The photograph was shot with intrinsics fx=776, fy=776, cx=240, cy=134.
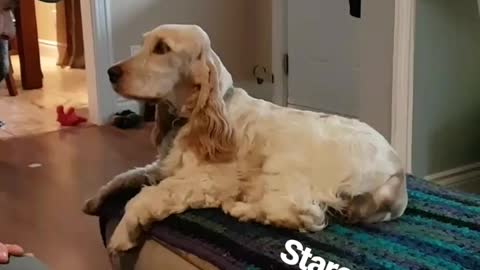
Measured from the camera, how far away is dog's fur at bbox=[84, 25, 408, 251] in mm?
1902

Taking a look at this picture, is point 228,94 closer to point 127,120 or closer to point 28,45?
point 127,120

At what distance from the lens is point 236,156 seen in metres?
2.00

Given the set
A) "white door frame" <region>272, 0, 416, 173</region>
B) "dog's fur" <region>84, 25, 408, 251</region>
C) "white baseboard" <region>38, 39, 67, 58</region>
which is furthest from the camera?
"white baseboard" <region>38, 39, 67, 58</region>

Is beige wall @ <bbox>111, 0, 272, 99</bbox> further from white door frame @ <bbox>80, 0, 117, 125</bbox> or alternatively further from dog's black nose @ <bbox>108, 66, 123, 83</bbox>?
dog's black nose @ <bbox>108, 66, 123, 83</bbox>

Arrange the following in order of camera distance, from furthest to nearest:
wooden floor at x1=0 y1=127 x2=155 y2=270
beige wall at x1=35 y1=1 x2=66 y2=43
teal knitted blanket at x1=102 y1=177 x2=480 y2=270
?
beige wall at x1=35 y1=1 x2=66 y2=43
wooden floor at x1=0 y1=127 x2=155 y2=270
teal knitted blanket at x1=102 y1=177 x2=480 y2=270

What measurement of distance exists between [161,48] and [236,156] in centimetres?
34

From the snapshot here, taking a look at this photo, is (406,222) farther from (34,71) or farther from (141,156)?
(34,71)

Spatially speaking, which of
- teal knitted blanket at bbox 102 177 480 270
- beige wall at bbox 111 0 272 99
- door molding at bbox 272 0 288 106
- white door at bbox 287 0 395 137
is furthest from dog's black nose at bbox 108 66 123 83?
door molding at bbox 272 0 288 106

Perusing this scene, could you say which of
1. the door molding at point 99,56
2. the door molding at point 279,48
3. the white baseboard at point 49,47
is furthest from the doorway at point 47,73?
the door molding at point 279,48

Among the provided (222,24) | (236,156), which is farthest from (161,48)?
(222,24)

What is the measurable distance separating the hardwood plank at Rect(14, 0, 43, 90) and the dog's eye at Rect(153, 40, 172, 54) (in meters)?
3.77

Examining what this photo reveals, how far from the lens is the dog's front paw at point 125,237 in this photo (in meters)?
1.96

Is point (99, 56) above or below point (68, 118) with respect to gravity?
above

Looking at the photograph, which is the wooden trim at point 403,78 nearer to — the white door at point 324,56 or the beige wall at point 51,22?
the white door at point 324,56
